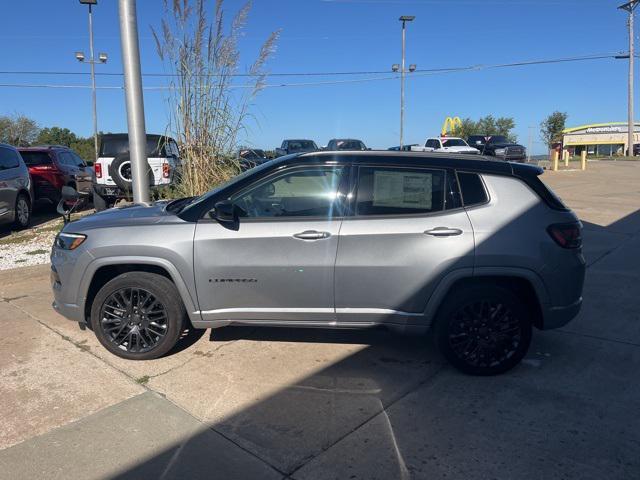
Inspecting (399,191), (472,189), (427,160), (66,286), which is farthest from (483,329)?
(66,286)

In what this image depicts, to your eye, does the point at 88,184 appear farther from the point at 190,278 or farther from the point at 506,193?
the point at 506,193

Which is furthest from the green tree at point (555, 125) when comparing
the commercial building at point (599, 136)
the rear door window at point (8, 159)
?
the rear door window at point (8, 159)

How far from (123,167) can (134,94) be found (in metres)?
3.26

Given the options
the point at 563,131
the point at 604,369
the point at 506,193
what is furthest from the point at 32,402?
the point at 563,131

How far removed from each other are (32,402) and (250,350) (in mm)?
1581

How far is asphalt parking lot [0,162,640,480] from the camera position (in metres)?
2.80

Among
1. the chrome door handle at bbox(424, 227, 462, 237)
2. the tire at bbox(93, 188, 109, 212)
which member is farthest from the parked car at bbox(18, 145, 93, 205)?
the chrome door handle at bbox(424, 227, 462, 237)

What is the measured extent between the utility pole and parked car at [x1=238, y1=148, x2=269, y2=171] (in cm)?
158

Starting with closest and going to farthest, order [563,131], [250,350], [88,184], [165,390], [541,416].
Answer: [541,416] < [165,390] < [250,350] < [88,184] < [563,131]

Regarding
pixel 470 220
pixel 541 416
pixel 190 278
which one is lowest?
pixel 541 416

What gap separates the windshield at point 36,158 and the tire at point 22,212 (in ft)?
7.90

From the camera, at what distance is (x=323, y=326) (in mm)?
3844

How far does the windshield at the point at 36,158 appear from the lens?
12102mm

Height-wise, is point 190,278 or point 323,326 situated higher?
point 190,278
